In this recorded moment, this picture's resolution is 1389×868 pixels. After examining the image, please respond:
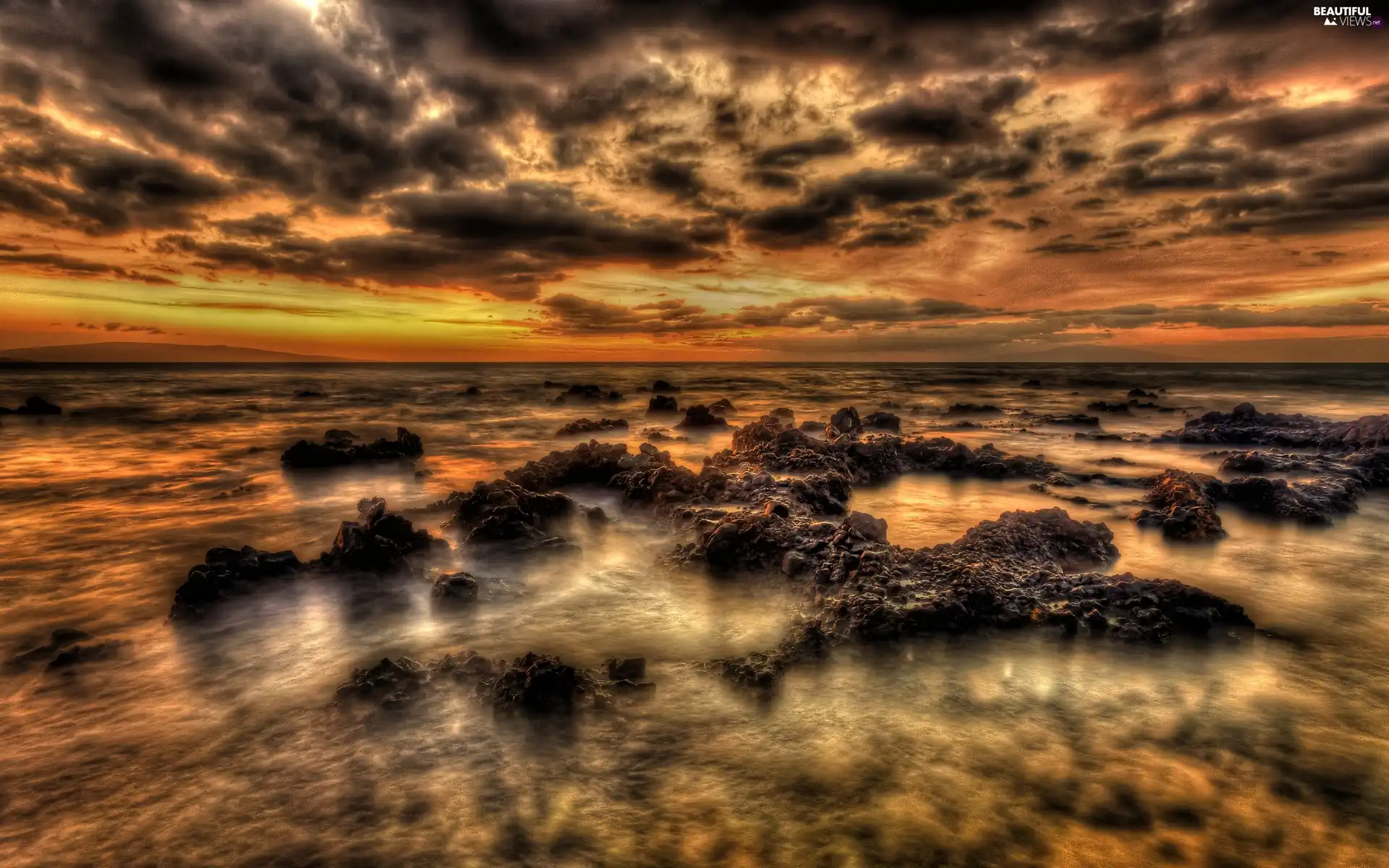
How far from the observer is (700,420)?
20.9 metres

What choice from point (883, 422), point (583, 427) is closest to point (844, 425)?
point (883, 422)

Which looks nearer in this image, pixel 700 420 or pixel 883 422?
pixel 883 422

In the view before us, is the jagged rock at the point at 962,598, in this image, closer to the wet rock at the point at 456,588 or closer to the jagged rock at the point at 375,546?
the wet rock at the point at 456,588

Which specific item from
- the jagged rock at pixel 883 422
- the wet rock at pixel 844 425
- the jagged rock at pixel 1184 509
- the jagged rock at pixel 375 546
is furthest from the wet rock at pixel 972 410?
the jagged rock at pixel 375 546

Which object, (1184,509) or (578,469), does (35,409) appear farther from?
(1184,509)

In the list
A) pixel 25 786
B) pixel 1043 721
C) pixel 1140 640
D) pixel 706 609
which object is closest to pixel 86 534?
pixel 25 786

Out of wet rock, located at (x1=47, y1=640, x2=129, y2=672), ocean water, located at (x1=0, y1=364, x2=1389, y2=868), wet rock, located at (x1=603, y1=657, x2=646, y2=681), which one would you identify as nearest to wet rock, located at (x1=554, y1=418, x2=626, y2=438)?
ocean water, located at (x1=0, y1=364, x2=1389, y2=868)

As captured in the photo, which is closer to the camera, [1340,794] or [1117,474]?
[1340,794]

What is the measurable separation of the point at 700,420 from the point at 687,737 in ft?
57.1

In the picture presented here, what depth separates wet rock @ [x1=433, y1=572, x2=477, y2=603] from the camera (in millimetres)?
5707

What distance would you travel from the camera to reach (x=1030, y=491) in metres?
10.4

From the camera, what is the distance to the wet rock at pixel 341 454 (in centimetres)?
1306

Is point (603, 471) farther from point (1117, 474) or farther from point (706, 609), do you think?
point (1117, 474)

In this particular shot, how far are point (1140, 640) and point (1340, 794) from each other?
1542mm
